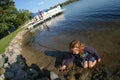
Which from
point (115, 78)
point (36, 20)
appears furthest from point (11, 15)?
point (115, 78)

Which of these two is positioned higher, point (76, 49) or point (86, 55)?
point (76, 49)

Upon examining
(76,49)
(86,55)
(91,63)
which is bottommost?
(91,63)

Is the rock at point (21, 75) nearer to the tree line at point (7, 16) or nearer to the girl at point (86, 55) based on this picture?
the girl at point (86, 55)

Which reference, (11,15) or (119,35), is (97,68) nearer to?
(119,35)

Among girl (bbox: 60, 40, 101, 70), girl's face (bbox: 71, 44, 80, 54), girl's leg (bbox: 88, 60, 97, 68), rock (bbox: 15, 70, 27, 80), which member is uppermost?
girl's face (bbox: 71, 44, 80, 54)

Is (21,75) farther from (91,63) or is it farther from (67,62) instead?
(91,63)


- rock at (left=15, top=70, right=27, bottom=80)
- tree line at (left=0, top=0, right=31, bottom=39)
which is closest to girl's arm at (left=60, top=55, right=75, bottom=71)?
rock at (left=15, top=70, right=27, bottom=80)

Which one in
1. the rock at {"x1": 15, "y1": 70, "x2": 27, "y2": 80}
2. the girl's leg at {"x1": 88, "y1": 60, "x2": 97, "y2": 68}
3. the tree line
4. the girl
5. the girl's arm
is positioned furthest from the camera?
the tree line

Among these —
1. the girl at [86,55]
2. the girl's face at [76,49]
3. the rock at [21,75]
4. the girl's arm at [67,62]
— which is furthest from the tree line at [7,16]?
the girl's face at [76,49]

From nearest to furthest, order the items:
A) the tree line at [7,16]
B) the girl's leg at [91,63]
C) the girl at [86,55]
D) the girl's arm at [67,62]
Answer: the girl at [86,55] → the girl's leg at [91,63] → the girl's arm at [67,62] → the tree line at [7,16]

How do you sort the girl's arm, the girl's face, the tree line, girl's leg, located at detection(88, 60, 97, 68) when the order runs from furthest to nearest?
1. the tree line
2. the girl's arm
3. girl's leg, located at detection(88, 60, 97, 68)
4. the girl's face

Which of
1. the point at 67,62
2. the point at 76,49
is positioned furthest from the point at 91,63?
the point at 67,62

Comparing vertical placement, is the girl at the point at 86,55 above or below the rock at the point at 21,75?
above

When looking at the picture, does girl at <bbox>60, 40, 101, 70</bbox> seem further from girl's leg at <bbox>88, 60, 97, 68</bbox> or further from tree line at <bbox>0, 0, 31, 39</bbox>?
tree line at <bbox>0, 0, 31, 39</bbox>
